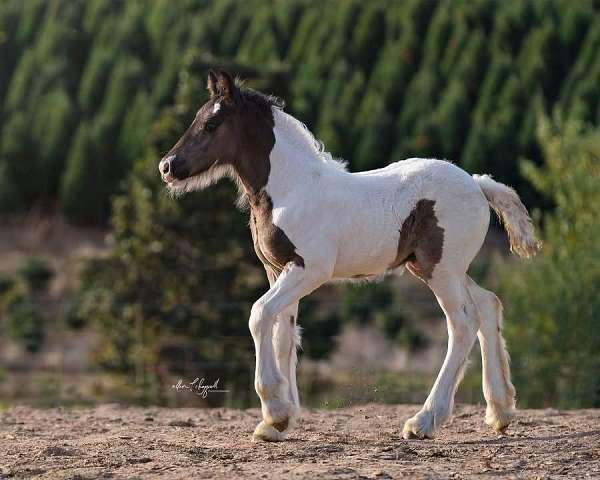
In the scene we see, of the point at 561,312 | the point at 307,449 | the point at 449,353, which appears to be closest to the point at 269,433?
the point at 307,449

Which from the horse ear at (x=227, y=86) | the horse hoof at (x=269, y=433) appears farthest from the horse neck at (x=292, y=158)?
the horse hoof at (x=269, y=433)

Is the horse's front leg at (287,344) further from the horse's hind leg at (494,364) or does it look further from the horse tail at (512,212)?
the horse tail at (512,212)

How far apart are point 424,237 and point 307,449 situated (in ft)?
5.45

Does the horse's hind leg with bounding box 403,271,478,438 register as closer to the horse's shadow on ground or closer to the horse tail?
the horse's shadow on ground

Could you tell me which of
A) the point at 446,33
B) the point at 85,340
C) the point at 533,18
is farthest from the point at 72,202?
the point at 533,18

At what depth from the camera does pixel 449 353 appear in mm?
7590

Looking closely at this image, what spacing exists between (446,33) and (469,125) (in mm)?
2932

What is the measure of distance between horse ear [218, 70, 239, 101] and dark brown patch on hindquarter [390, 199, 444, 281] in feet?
Result: 4.75

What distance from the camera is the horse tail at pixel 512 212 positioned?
7906 millimetres

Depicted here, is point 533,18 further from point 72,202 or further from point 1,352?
point 1,352

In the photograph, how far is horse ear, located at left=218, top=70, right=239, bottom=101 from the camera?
7.42 meters

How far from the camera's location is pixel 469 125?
28266mm

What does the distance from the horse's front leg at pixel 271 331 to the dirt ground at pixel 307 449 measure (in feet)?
0.87

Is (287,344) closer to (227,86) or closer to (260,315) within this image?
(260,315)
